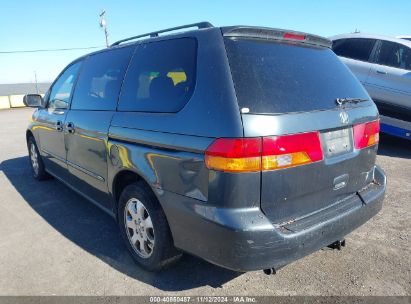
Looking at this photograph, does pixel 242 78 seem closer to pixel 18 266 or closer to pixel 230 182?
pixel 230 182

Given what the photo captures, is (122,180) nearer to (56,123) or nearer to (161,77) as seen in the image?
(161,77)

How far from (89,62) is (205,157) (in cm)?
240

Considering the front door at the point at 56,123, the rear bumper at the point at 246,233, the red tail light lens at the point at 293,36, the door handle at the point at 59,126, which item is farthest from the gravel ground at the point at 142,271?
the red tail light lens at the point at 293,36

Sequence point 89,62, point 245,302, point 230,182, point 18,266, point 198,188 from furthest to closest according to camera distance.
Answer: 1. point 89,62
2. point 18,266
3. point 245,302
4. point 198,188
5. point 230,182

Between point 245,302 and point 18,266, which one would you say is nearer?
point 245,302

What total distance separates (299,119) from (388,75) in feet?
16.5

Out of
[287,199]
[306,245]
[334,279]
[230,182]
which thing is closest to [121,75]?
[230,182]

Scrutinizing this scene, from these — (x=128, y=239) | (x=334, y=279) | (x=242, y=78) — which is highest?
(x=242, y=78)

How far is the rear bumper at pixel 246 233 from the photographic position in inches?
80.4

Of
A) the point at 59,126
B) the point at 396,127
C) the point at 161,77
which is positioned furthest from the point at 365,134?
the point at 396,127

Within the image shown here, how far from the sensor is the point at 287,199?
85.6 inches

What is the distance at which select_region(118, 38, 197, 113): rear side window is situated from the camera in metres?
2.41

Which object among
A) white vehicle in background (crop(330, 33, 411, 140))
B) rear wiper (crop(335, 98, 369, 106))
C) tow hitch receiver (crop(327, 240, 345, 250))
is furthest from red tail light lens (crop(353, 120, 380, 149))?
white vehicle in background (crop(330, 33, 411, 140))

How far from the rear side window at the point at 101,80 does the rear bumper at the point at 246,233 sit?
1.28 m
